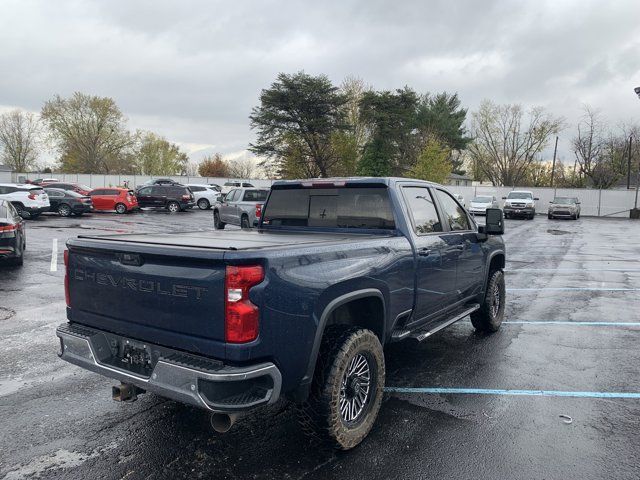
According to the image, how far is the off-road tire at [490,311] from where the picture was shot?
6047mm

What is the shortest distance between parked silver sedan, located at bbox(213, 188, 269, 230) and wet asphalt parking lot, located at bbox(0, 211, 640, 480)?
12679 millimetres

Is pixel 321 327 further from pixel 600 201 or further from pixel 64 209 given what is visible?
pixel 600 201

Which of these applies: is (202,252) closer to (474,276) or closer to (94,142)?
(474,276)

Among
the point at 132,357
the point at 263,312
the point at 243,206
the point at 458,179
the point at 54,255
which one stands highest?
the point at 458,179

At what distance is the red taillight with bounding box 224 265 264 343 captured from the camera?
2.66m

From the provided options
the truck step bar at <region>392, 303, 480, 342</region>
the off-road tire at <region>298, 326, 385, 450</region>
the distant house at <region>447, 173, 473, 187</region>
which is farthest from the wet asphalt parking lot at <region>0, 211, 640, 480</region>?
the distant house at <region>447, 173, 473, 187</region>

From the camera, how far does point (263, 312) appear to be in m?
2.73

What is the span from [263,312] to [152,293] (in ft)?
2.47

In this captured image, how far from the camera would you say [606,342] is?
5938 millimetres

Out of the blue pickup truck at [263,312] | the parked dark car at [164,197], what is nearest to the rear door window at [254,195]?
the parked dark car at [164,197]

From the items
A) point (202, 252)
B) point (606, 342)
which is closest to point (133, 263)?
point (202, 252)

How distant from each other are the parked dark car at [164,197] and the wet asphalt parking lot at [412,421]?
2532 cm

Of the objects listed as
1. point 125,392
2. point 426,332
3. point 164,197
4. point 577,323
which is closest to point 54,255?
point 125,392

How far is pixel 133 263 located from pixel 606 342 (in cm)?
564
